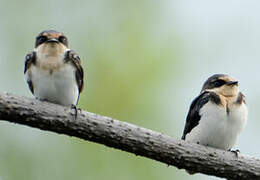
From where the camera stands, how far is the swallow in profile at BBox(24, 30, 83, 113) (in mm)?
4594

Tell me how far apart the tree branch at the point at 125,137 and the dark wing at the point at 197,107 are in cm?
89

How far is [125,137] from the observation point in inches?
156

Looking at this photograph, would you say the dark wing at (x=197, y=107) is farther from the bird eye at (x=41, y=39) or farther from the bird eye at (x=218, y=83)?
the bird eye at (x=41, y=39)

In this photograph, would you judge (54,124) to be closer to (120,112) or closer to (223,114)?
(223,114)

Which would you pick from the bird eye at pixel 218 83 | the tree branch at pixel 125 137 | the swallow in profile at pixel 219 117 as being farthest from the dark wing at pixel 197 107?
the tree branch at pixel 125 137

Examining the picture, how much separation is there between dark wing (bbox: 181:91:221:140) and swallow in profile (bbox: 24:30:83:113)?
1.27 m

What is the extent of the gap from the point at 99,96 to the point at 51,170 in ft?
3.92

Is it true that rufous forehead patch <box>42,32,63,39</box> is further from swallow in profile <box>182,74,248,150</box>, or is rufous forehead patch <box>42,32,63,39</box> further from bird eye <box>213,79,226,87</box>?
bird eye <box>213,79,226,87</box>

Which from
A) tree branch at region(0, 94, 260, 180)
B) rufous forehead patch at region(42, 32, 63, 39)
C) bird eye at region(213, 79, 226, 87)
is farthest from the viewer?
bird eye at region(213, 79, 226, 87)

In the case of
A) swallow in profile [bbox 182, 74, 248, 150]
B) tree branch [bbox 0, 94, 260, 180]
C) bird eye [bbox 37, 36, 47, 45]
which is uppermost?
bird eye [bbox 37, 36, 47, 45]

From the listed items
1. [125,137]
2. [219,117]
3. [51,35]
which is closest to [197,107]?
[219,117]

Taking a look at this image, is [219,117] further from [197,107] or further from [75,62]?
[75,62]

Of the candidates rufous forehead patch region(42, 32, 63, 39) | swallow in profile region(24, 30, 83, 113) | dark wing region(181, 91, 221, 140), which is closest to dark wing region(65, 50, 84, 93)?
swallow in profile region(24, 30, 83, 113)

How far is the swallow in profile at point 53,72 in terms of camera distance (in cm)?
459
